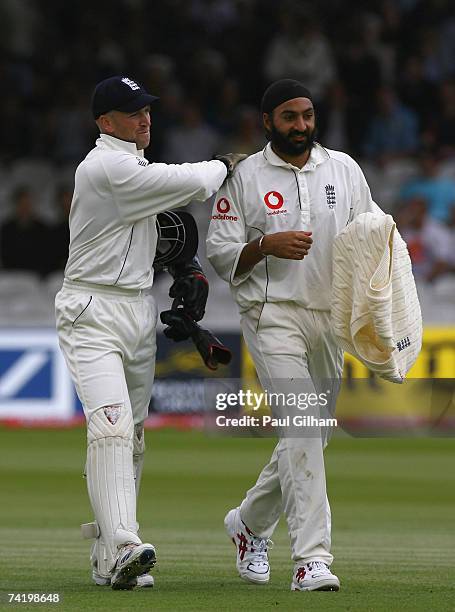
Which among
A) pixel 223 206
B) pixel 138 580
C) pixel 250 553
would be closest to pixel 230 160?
pixel 223 206

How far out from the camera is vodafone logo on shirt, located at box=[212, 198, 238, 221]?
259 inches

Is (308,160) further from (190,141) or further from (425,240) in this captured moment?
(190,141)

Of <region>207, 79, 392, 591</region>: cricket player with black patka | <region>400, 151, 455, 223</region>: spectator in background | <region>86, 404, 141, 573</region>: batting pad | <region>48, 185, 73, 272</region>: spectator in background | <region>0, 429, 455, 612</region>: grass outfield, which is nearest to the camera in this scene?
<region>0, 429, 455, 612</region>: grass outfield

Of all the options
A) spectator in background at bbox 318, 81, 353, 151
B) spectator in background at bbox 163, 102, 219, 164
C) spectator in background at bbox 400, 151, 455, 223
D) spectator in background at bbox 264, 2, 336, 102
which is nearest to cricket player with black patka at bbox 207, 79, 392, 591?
spectator in background at bbox 400, 151, 455, 223

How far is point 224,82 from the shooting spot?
1695 cm

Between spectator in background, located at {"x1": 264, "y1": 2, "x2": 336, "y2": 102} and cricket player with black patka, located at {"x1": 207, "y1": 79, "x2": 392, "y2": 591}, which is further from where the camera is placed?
spectator in background, located at {"x1": 264, "y1": 2, "x2": 336, "y2": 102}

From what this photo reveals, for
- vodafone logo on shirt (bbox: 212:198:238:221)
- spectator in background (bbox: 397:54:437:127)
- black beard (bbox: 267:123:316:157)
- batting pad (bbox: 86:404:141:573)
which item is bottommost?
batting pad (bbox: 86:404:141:573)

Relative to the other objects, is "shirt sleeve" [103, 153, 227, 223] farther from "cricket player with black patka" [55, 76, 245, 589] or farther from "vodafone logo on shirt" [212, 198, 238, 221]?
"vodafone logo on shirt" [212, 198, 238, 221]

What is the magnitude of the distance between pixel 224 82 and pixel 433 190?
9.30 ft

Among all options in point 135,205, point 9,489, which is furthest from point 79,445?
point 135,205

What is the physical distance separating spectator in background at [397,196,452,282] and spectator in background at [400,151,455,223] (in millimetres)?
406

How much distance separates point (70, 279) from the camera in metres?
6.45

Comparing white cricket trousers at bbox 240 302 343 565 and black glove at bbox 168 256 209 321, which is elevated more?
black glove at bbox 168 256 209 321

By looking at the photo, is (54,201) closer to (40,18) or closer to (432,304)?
(40,18)
